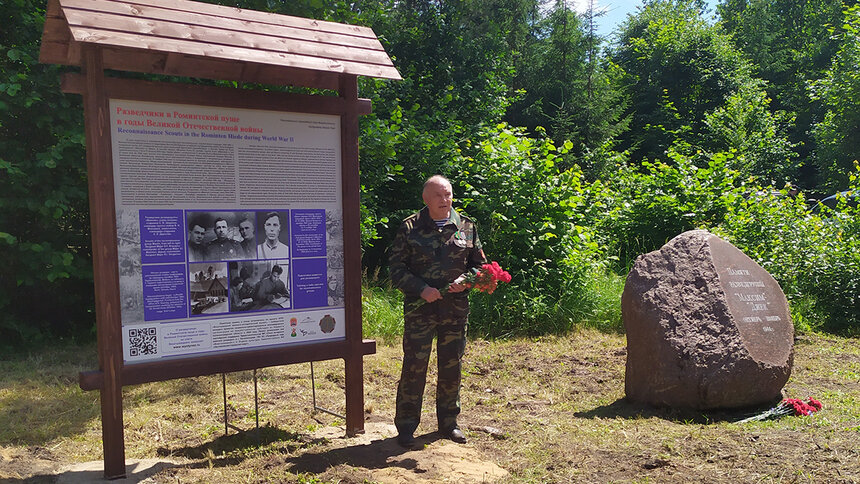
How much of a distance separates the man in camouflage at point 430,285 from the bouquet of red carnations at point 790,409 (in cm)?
254

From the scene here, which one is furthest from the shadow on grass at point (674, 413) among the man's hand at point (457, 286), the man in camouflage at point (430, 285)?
the man's hand at point (457, 286)

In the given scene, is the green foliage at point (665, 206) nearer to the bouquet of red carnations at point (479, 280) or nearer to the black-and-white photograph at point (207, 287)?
the bouquet of red carnations at point (479, 280)

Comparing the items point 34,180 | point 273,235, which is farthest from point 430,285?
point 34,180

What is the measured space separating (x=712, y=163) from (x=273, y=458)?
29.1ft

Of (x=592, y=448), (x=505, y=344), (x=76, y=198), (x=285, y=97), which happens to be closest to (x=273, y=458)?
(x=592, y=448)

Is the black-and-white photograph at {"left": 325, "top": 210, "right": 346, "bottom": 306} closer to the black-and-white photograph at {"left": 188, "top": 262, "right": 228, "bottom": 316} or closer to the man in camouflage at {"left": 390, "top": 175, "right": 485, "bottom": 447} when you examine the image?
the man in camouflage at {"left": 390, "top": 175, "right": 485, "bottom": 447}

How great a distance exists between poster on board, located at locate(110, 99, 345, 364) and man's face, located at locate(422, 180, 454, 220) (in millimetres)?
749

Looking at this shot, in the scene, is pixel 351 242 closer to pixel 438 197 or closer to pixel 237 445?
pixel 438 197

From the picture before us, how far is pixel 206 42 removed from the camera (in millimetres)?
4141

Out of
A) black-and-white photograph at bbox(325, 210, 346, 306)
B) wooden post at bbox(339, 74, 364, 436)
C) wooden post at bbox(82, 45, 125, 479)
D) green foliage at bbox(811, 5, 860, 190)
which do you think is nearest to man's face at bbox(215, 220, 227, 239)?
wooden post at bbox(82, 45, 125, 479)

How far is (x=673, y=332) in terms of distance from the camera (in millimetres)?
5445

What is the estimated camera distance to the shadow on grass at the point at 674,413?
5352 millimetres

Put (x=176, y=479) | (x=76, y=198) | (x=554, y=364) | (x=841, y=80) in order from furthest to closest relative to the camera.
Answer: (x=841, y=80), (x=76, y=198), (x=554, y=364), (x=176, y=479)

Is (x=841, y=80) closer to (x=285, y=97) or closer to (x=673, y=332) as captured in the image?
(x=673, y=332)
